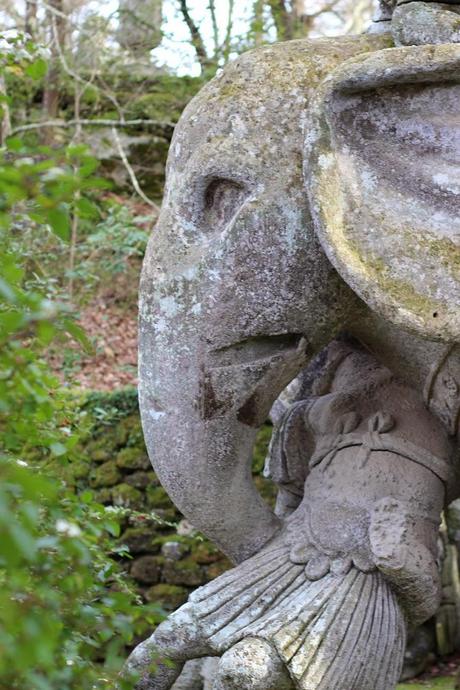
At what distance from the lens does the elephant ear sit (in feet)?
6.36

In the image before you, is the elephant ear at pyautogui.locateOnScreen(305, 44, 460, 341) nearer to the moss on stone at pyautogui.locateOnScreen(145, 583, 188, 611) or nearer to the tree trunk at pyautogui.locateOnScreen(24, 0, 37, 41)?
the moss on stone at pyautogui.locateOnScreen(145, 583, 188, 611)

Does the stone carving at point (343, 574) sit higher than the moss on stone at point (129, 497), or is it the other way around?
the stone carving at point (343, 574)

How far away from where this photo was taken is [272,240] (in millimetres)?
2070

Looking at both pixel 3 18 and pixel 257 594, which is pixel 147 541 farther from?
pixel 3 18

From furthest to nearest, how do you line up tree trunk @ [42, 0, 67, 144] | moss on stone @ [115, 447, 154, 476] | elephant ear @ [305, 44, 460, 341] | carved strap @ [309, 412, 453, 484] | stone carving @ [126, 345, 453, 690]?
tree trunk @ [42, 0, 67, 144] → moss on stone @ [115, 447, 154, 476] → carved strap @ [309, 412, 453, 484] → stone carving @ [126, 345, 453, 690] → elephant ear @ [305, 44, 460, 341]

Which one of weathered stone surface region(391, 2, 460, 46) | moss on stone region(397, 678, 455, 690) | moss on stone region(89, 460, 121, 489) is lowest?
moss on stone region(397, 678, 455, 690)

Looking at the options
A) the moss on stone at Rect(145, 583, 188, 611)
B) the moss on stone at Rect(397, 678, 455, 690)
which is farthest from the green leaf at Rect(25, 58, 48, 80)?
the moss on stone at Rect(145, 583, 188, 611)

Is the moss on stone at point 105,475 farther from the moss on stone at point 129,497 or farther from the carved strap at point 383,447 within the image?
the carved strap at point 383,447

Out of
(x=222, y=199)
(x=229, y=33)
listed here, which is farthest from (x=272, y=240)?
(x=229, y=33)

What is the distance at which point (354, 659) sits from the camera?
2.11m

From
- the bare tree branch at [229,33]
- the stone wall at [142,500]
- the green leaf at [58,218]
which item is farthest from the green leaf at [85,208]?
the bare tree branch at [229,33]

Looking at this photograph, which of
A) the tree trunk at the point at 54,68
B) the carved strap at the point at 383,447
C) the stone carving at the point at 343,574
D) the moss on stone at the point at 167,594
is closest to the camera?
the stone carving at the point at 343,574

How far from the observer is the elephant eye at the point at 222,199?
2.13 m

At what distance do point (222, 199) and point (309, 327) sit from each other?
273mm
